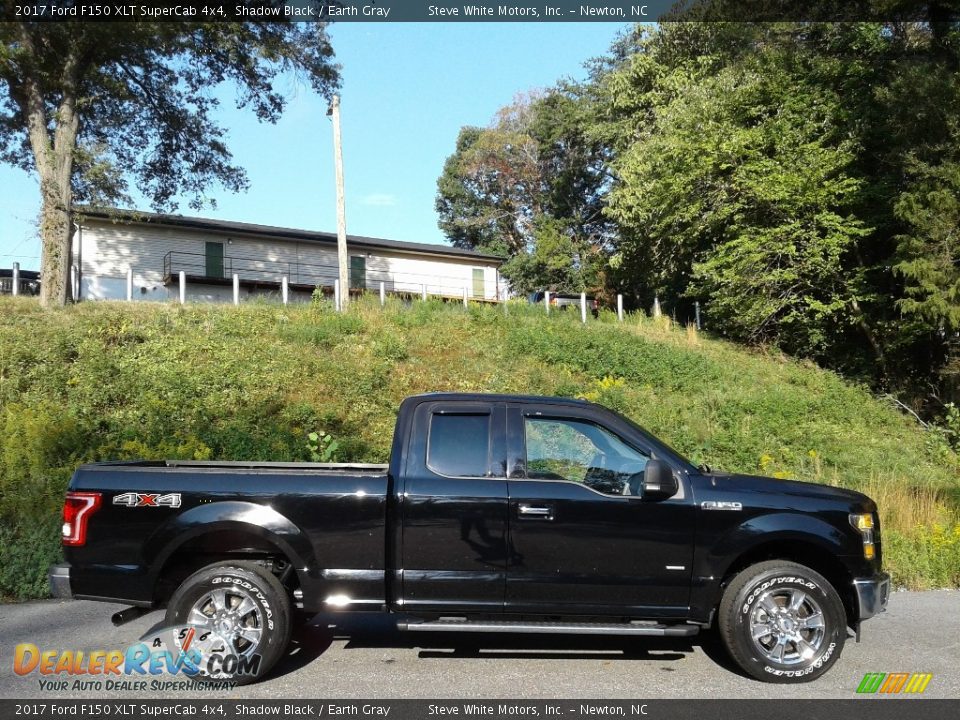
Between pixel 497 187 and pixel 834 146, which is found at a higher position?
pixel 497 187

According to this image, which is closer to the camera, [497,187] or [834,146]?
[834,146]

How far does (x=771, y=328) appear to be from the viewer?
23047 mm

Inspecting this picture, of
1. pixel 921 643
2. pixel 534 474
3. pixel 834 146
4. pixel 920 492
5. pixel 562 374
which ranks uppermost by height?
pixel 834 146

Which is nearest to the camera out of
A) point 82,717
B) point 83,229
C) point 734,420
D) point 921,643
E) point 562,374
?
point 82,717

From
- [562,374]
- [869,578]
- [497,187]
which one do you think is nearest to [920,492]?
[869,578]

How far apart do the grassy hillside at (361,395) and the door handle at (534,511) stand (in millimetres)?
4925

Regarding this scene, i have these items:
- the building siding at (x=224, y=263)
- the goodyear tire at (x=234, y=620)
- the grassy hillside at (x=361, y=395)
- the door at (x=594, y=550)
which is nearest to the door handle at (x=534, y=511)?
the door at (x=594, y=550)

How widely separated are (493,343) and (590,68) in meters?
29.9

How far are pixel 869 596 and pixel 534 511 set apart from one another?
2.35 meters

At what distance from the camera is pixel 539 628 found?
15.6 ft

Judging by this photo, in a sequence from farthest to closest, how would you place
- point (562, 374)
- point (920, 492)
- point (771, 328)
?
point (771, 328) < point (562, 374) < point (920, 492)

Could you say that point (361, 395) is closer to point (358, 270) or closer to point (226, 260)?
point (226, 260)

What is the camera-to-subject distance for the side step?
4758 mm

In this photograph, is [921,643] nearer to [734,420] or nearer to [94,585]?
[94,585]
